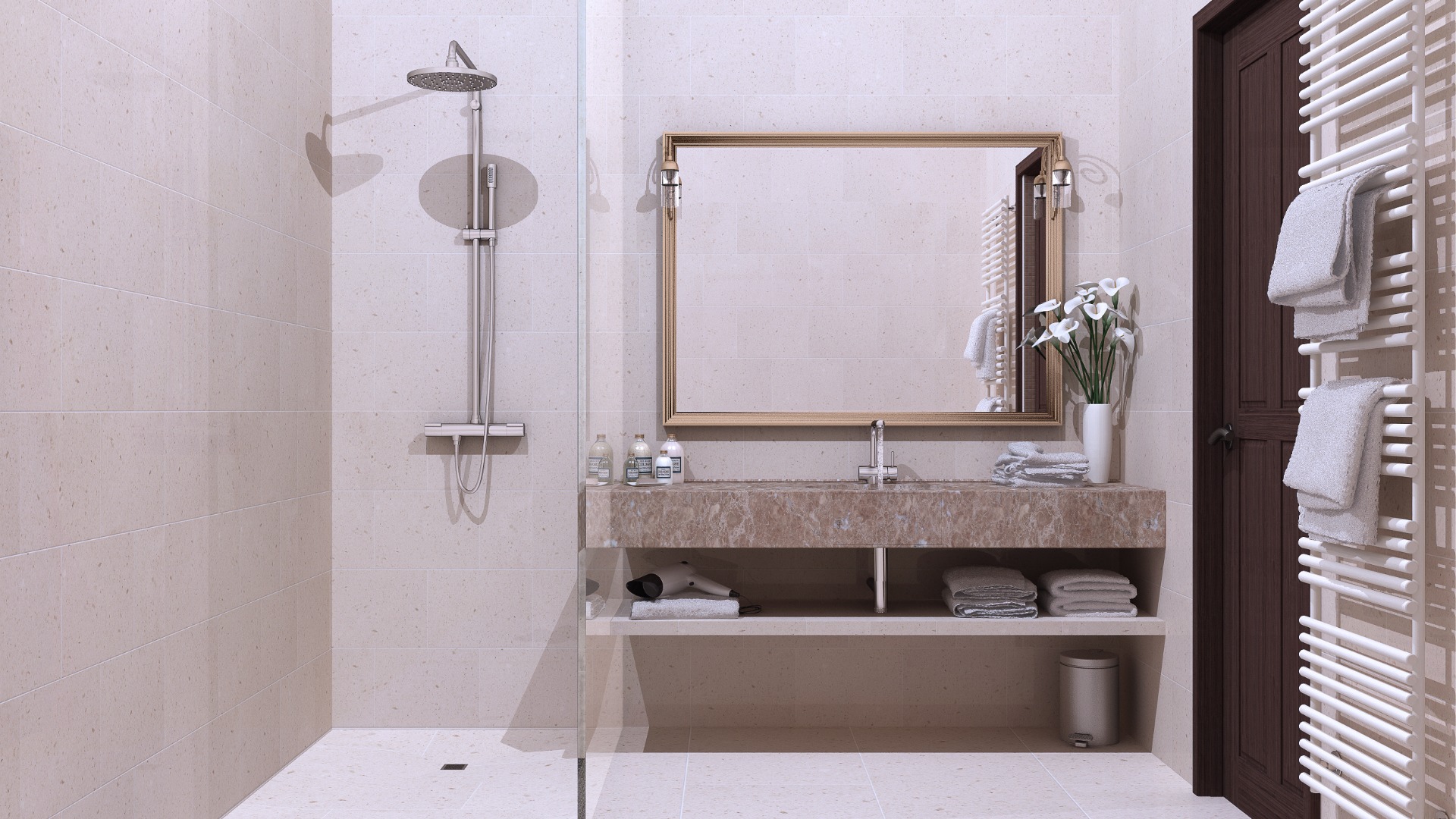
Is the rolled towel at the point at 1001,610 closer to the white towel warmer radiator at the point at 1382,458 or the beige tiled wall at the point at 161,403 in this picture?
the white towel warmer radiator at the point at 1382,458

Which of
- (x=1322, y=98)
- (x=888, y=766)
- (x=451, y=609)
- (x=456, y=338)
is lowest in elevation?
(x=888, y=766)

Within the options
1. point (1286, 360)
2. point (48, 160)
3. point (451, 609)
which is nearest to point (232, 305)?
point (48, 160)

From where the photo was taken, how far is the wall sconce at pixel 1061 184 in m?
3.08

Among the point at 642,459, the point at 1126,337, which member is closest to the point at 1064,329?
the point at 1126,337

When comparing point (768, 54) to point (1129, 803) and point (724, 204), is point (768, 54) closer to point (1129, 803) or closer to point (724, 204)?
point (724, 204)

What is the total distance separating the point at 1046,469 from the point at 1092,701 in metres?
0.71

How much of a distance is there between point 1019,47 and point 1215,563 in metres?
1.66

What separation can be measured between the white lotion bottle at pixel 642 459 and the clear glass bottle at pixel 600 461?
7 cm

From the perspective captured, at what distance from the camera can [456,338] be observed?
2.22 meters

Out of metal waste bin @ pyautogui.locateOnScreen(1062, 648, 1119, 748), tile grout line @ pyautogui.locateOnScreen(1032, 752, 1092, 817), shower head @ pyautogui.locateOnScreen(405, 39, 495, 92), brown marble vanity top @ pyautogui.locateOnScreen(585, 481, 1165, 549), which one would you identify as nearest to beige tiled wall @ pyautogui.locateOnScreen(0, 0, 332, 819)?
shower head @ pyautogui.locateOnScreen(405, 39, 495, 92)

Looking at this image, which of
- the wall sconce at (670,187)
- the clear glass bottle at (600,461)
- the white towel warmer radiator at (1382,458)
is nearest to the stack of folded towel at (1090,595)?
the white towel warmer radiator at (1382,458)

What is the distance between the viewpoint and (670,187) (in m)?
3.10

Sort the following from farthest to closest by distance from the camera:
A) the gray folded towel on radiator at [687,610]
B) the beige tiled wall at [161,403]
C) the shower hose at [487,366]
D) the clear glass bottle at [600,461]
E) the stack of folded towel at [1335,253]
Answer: the clear glass bottle at [600,461] → the gray folded towel on radiator at [687,610] → the shower hose at [487,366] → the stack of folded towel at [1335,253] → the beige tiled wall at [161,403]

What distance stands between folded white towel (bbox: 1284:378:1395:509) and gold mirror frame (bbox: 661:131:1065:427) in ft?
3.95
